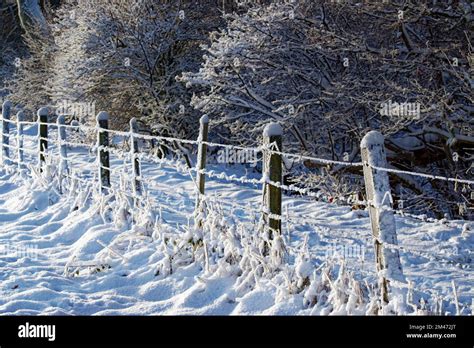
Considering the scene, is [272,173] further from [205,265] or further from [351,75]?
[351,75]

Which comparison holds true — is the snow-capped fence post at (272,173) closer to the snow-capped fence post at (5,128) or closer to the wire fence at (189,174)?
the wire fence at (189,174)

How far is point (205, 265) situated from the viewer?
5.90m

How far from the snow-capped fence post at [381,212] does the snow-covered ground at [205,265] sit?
0.16 meters

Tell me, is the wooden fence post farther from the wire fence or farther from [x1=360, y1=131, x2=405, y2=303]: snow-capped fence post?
→ [x1=360, y1=131, x2=405, y2=303]: snow-capped fence post

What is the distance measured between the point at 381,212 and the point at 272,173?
4.80ft

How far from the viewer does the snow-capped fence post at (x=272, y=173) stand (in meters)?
5.64

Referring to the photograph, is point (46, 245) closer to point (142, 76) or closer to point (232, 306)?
point (232, 306)

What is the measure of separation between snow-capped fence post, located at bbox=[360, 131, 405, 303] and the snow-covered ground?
0.52 feet

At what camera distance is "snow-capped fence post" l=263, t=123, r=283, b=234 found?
18.5 feet

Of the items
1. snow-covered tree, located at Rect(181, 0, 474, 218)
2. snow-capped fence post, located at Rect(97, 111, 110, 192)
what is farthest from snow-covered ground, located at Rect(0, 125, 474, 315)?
snow-covered tree, located at Rect(181, 0, 474, 218)

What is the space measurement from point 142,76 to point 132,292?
1162 cm

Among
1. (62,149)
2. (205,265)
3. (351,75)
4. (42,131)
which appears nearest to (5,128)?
(42,131)

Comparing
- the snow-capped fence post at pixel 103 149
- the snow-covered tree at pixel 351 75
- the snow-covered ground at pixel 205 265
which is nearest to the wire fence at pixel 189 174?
the snow-capped fence post at pixel 103 149
